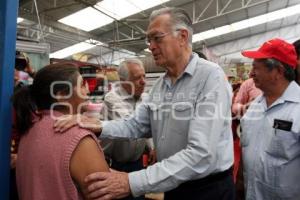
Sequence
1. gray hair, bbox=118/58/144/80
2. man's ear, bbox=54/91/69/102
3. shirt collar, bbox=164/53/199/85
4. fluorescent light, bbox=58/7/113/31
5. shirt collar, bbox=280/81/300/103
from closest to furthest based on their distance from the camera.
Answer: man's ear, bbox=54/91/69/102
shirt collar, bbox=164/53/199/85
shirt collar, bbox=280/81/300/103
gray hair, bbox=118/58/144/80
fluorescent light, bbox=58/7/113/31

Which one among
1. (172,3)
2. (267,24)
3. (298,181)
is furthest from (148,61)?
(267,24)

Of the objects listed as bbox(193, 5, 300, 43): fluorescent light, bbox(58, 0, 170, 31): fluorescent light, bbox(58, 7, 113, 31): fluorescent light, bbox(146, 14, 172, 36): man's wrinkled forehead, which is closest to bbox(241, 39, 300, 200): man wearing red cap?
bbox(146, 14, 172, 36): man's wrinkled forehead

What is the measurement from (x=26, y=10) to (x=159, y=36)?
5862 mm

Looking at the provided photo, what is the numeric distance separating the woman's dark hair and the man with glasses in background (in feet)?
1.38

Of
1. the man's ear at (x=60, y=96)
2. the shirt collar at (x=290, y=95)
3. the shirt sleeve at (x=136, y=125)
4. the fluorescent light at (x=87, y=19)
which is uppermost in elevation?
the fluorescent light at (x=87, y=19)

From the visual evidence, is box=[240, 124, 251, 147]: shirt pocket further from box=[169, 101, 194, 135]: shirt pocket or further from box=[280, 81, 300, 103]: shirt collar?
box=[169, 101, 194, 135]: shirt pocket

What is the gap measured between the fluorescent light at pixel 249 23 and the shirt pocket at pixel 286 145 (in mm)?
11339

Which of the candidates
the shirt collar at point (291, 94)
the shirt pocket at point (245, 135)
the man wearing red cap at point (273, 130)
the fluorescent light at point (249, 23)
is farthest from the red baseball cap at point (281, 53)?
the fluorescent light at point (249, 23)

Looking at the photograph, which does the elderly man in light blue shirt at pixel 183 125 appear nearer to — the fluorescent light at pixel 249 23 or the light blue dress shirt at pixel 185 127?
the light blue dress shirt at pixel 185 127

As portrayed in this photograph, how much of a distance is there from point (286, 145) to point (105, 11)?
652cm

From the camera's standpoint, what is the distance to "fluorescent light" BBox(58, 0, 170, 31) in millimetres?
7664

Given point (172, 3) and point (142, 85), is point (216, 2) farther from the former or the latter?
point (142, 85)

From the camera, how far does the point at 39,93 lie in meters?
1.43

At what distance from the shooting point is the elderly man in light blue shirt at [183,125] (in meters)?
1.46
